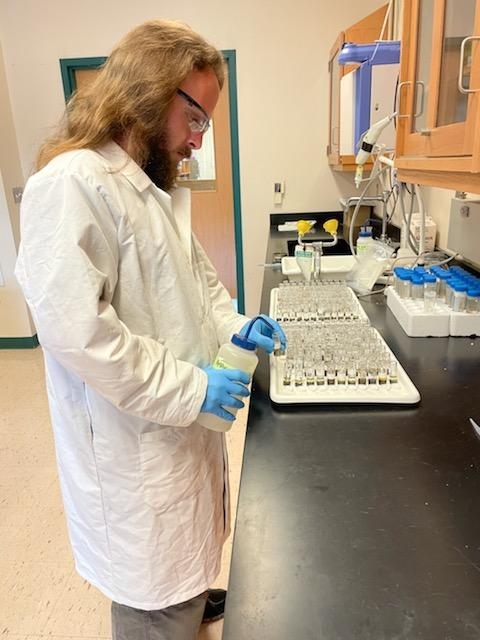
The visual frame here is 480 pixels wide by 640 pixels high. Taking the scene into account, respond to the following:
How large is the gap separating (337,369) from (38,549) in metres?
1.38

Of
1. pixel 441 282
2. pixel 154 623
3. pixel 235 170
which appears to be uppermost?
pixel 235 170

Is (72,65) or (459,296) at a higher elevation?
(72,65)

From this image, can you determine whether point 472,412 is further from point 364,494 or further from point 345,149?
point 345,149

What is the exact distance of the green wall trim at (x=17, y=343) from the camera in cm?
349

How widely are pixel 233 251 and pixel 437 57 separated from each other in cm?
277

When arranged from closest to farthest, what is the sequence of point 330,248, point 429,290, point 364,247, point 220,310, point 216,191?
point 220,310, point 429,290, point 364,247, point 330,248, point 216,191

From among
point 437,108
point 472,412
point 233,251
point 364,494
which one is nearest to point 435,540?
point 364,494

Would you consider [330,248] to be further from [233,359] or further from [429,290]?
[233,359]

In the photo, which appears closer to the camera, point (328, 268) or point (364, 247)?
point (364, 247)

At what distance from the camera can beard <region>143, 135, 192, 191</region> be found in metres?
0.93

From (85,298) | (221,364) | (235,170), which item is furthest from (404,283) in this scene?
(235,170)

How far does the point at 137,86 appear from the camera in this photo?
83cm

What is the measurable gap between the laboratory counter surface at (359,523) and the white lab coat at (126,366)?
192mm

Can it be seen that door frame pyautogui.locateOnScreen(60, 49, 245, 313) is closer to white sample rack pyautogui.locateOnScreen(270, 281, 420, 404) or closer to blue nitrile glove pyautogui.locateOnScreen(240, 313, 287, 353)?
white sample rack pyautogui.locateOnScreen(270, 281, 420, 404)
